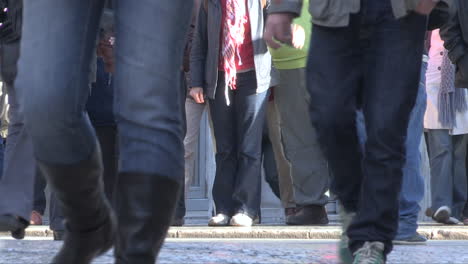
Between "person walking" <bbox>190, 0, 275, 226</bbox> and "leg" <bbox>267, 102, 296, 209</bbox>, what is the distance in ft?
1.38

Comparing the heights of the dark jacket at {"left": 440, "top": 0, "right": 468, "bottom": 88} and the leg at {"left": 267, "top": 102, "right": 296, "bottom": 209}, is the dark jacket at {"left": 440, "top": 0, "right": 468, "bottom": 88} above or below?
above

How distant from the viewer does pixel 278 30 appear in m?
4.27

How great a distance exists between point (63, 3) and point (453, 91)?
6.88 m

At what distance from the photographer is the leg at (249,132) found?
8.56 m

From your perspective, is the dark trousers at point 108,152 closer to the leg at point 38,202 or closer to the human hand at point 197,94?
the human hand at point 197,94

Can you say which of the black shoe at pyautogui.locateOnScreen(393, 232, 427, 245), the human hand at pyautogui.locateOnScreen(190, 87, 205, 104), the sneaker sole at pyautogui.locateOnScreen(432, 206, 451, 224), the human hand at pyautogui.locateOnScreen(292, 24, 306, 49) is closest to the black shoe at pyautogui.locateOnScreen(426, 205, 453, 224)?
the sneaker sole at pyautogui.locateOnScreen(432, 206, 451, 224)

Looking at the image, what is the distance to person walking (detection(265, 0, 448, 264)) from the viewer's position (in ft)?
14.1

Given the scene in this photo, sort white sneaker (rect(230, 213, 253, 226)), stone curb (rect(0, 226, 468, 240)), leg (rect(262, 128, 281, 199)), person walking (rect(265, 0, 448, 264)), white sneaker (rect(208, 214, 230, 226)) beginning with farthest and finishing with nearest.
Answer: leg (rect(262, 128, 281, 199)), white sneaker (rect(208, 214, 230, 226)), white sneaker (rect(230, 213, 253, 226)), stone curb (rect(0, 226, 468, 240)), person walking (rect(265, 0, 448, 264))

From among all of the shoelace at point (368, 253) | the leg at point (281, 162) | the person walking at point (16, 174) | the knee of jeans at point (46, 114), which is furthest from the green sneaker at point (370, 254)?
the leg at point (281, 162)

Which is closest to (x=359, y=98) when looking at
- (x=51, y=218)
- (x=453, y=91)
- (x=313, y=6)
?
(x=313, y=6)

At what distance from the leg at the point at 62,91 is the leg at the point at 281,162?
577cm

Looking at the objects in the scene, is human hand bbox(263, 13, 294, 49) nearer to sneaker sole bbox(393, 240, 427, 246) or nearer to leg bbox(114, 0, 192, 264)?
leg bbox(114, 0, 192, 264)

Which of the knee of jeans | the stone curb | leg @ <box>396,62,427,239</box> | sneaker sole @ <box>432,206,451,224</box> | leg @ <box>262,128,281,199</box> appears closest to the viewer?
A: the knee of jeans

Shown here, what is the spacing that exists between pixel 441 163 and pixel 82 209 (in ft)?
22.5
